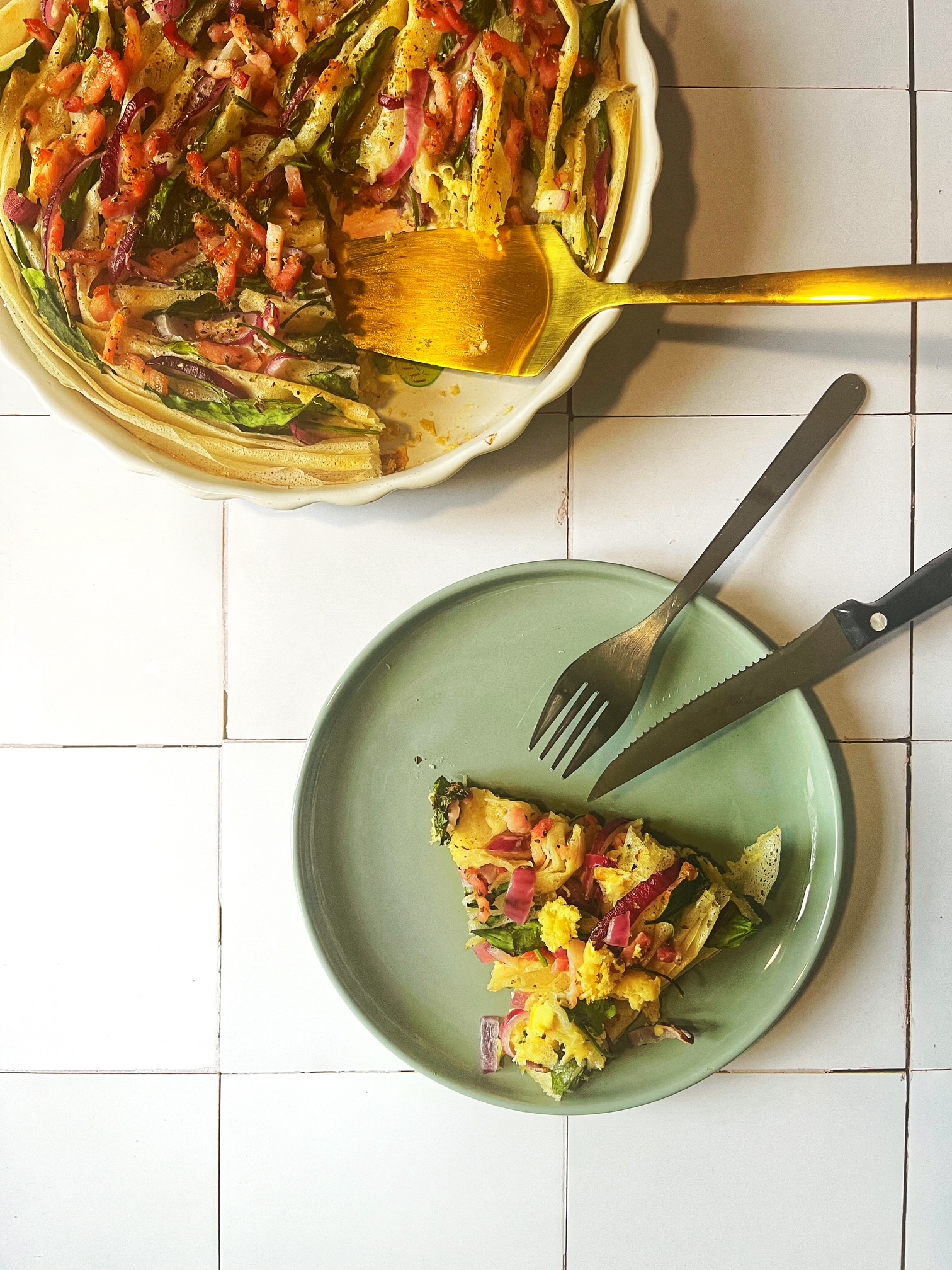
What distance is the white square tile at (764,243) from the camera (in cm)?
101

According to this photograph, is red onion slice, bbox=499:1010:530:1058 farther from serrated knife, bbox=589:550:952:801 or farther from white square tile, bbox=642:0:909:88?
white square tile, bbox=642:0:909:88

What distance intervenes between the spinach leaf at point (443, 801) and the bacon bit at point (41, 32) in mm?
836

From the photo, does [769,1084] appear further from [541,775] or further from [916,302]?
[916,302]

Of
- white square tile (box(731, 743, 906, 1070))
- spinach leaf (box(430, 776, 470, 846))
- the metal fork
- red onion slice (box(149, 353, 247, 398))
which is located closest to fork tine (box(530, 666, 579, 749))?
the metal fork

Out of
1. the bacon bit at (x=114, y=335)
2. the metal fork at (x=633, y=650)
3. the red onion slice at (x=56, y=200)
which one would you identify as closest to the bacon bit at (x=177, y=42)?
the red onion slice at (x=56, y=200)

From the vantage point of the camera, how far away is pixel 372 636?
3.43 feet

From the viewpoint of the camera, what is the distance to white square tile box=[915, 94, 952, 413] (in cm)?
102

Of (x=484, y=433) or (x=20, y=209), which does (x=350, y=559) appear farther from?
(x=20, y=209)

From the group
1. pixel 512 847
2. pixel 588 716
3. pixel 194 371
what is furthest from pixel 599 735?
pixel 194 371

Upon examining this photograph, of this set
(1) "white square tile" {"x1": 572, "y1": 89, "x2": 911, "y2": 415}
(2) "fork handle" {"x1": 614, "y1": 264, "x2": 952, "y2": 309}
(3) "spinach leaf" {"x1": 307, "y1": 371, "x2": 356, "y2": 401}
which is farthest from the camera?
(1) "white square tile" {"x1": 572, "y1": 89, "x2": 911, "y2": 415}

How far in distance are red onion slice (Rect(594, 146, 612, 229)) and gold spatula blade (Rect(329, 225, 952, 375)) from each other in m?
0.05

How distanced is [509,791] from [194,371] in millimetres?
559

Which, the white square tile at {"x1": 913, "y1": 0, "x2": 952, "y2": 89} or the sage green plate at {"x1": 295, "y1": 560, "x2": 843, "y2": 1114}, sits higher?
the white square tile at {"x1": 913, "y1": 0, "x2": 952, "y2": 89}

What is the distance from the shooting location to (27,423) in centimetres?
105
